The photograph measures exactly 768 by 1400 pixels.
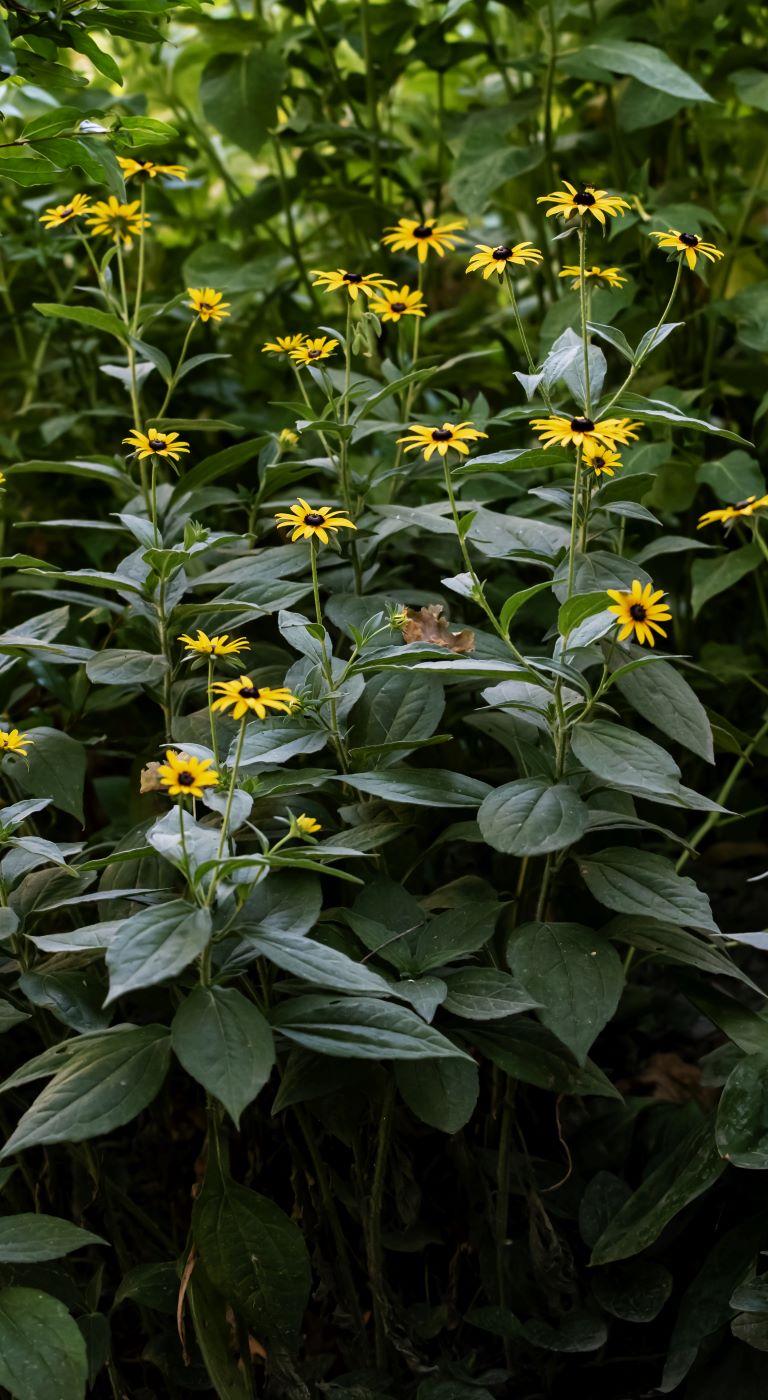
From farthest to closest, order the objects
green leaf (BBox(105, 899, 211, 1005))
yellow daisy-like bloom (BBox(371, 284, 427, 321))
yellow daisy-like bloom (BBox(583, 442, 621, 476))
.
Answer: yellow daisy-like bloom (BBox(371, 284, 427, 321))
yellow daisy-like bloom (BBox(583, 442, 621, 476))
green leaf (BBox(105, 899, 211, 1005))

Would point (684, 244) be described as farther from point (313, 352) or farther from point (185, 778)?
point (185, 778)

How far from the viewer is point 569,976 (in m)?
1.00

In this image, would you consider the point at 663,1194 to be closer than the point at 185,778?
No

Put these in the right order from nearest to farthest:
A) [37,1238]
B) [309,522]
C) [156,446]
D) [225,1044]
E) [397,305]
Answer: [225,1044] < [37,1238] < [309,522] < [156,446] < [397,305]

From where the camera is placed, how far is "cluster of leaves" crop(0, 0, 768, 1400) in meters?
0.97

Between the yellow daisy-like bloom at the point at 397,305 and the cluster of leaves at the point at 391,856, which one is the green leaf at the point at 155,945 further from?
the yellow daisy-like bloom at the point at 397,305

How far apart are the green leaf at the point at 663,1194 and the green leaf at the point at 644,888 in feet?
0.82

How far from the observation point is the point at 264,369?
1.93m

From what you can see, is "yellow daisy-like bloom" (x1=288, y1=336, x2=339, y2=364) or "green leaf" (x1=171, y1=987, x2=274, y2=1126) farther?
"yellow daisy-like bloom" (x1=288, y1=336, x2=339, y2=364)

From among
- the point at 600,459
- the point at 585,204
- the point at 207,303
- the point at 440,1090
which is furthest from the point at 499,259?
the point at 440,1090

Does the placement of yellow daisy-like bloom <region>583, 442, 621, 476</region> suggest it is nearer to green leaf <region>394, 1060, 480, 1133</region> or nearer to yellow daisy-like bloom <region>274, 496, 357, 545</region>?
yellow daisy-like bloom <region>274, 496, 357, 545</region>

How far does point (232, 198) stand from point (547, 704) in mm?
1265

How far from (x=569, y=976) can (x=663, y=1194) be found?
0.31 meters

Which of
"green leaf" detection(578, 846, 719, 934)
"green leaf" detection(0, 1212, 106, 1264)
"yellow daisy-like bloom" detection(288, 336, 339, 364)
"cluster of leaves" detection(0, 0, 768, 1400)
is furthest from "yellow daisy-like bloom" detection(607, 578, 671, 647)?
"green leaf" detection(0, 1212, 106, 1264)
